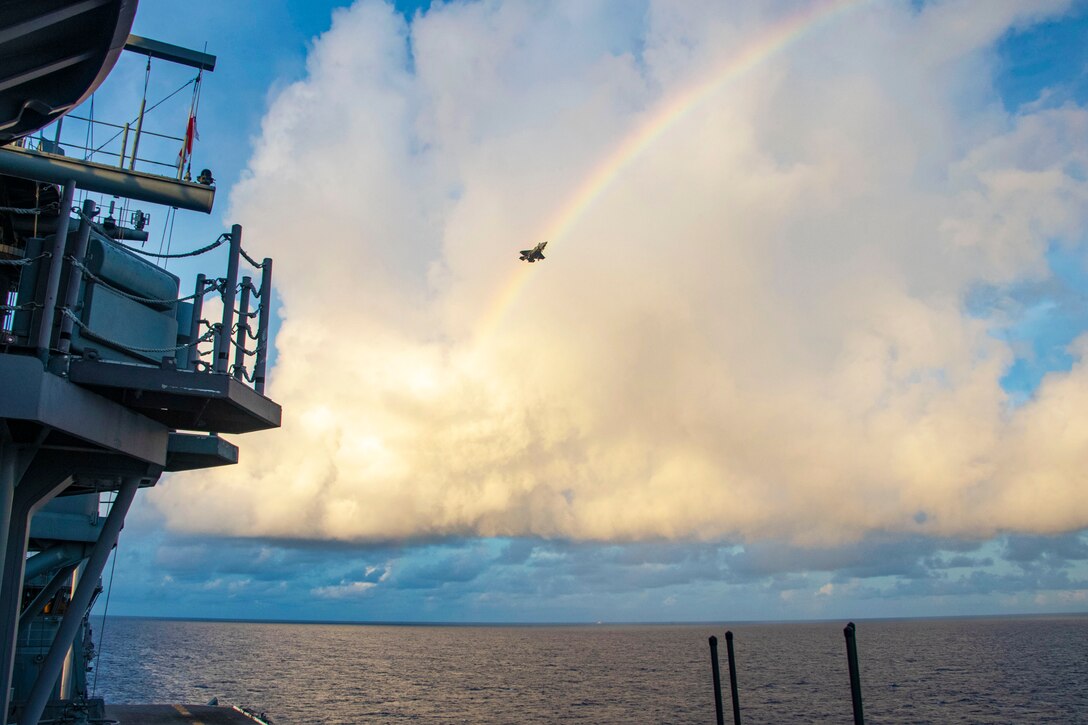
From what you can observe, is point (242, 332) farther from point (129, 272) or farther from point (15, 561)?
point (15, 561)

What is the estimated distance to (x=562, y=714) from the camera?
7206 centimetres

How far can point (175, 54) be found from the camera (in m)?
19.9

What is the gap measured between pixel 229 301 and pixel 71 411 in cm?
322

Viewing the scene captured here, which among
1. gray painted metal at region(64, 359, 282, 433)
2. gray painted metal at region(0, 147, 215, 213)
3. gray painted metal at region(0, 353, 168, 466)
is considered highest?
gray painted metal at region(0, 147, 215, 213)

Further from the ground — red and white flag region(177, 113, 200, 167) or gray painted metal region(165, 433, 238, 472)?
red and white flag region(177, 113, 200, 167)

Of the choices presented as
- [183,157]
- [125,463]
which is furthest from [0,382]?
[183,157]

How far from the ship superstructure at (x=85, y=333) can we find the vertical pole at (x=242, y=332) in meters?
0.03

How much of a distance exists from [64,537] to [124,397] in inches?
747

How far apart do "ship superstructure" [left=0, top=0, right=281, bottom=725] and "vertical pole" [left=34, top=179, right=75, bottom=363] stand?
0.02m

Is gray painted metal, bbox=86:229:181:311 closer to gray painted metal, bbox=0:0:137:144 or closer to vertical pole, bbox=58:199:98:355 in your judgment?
vertical pole, bbox=58:199:98:355

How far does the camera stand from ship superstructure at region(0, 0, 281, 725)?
11.1 m

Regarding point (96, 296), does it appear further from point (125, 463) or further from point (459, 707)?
point (459, 707)

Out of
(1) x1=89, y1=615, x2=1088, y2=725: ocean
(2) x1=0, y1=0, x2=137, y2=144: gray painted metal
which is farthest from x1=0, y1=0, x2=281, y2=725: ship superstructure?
(1) x1=89, y1=615, x2=1088, y2=725: ocean

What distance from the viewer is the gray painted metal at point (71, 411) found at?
11258mm
